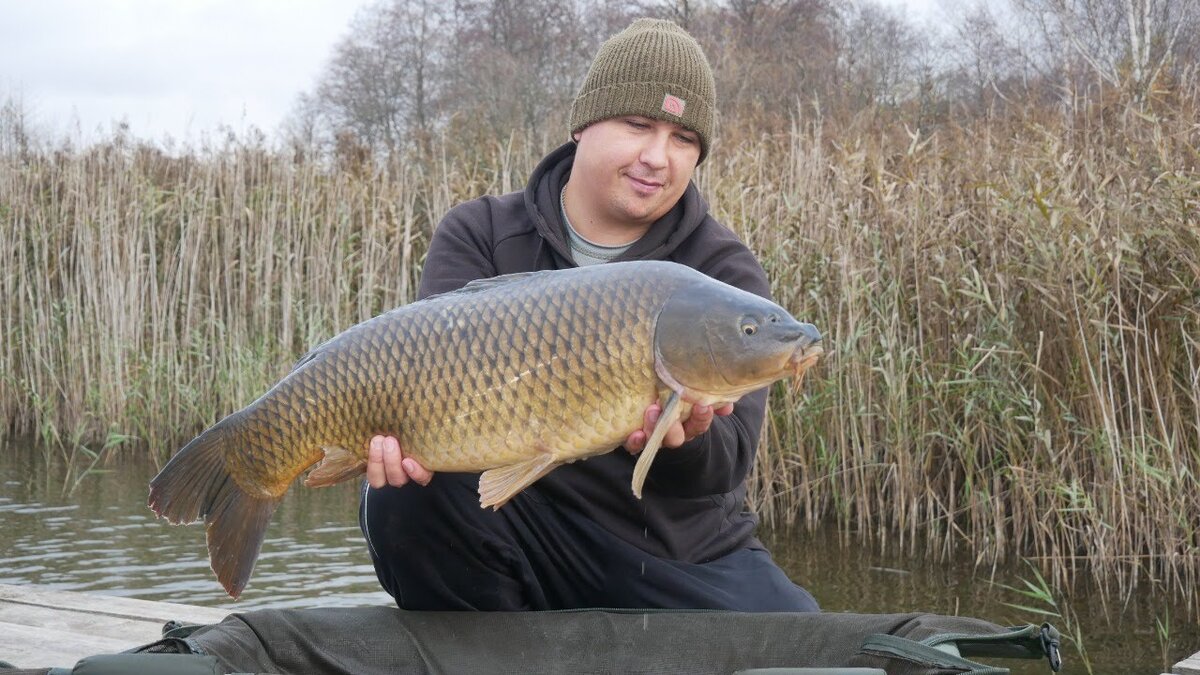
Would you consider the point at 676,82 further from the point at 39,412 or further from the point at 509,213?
the point at 39,412

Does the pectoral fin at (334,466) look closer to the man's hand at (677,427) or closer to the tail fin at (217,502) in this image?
the tail fin at (217,502)

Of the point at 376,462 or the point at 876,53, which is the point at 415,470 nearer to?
the point at 376,462

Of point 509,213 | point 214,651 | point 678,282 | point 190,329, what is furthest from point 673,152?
point 190,329

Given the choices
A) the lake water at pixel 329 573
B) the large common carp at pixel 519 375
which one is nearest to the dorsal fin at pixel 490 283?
the large common carp at pixel 519 375

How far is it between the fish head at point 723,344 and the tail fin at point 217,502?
64cm

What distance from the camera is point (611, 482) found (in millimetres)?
2219

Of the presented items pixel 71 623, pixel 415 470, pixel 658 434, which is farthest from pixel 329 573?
pixel 658 434

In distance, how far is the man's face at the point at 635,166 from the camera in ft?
7.34

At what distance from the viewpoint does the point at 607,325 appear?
5.43ft

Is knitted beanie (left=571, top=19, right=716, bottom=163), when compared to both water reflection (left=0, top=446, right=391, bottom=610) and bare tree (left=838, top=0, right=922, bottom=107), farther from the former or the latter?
bare tree (left=838, top=0, right=922, bottom=107)

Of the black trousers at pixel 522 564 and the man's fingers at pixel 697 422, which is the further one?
the black trousers at pixel 522 564

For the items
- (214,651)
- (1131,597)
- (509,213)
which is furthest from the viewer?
(1131,597)

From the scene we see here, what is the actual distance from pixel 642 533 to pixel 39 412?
4.83m

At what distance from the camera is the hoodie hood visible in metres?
2.32
